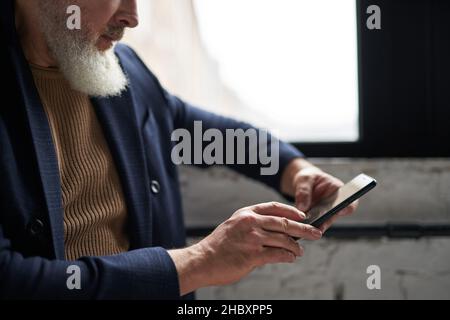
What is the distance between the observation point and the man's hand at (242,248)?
83cm

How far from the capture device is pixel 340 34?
1.46 meters

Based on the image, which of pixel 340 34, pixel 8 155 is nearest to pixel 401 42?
pixel 340 34

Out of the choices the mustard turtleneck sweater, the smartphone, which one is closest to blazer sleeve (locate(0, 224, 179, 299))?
the mustard turtleneck sweater

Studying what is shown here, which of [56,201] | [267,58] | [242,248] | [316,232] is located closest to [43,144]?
[56,201]

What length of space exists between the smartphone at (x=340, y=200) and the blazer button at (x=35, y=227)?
437mm

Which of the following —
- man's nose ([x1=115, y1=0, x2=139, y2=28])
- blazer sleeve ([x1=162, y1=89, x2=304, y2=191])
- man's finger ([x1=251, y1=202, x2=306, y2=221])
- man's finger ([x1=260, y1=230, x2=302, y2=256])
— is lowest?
man's finger ([x1=260, y1=230, x2=302, y2=256])

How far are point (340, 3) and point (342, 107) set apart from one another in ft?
0.94

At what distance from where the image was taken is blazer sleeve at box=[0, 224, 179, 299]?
0.76 meters

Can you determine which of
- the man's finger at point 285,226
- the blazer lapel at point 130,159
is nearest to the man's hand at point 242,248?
the man's finger at point 285,226

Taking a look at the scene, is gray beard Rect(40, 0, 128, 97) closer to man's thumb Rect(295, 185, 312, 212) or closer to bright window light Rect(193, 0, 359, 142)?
man's thumb Rect(295, 185, 312, 212)

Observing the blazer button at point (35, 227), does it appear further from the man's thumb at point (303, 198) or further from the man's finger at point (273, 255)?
the man's thumb at point (303, 198)

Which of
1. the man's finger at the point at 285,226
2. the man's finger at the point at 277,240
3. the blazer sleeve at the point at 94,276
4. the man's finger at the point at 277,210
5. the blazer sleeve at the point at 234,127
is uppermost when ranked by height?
the blazer sleeve at the point at 234,127

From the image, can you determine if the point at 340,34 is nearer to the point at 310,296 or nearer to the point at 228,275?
the point at 310,296

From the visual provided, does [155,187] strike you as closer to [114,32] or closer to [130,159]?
[130,159]
